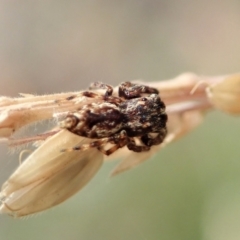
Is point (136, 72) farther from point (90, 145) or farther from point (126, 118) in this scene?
point (90, 145)

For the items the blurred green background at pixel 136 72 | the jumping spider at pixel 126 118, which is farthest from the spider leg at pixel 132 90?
the blurred green background at pixel 136 72

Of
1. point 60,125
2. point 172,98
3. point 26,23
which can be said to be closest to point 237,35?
point 26,23

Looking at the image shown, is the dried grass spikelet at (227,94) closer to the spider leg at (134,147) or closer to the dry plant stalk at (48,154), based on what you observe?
the dry plant stalk at (48,154)

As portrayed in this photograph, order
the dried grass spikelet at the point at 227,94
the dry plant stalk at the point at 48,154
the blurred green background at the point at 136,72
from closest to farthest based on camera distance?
1. the dry plant stalk at the point at 48,154
2. the dried grass spikelet at the point at 227,94
3. the blurred green background at the point at 136,72

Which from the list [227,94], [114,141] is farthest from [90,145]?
[227,94]

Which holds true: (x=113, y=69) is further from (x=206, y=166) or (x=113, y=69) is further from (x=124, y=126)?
(x=124, y=126)

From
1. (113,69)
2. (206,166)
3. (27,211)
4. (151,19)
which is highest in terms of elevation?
(151,19)
